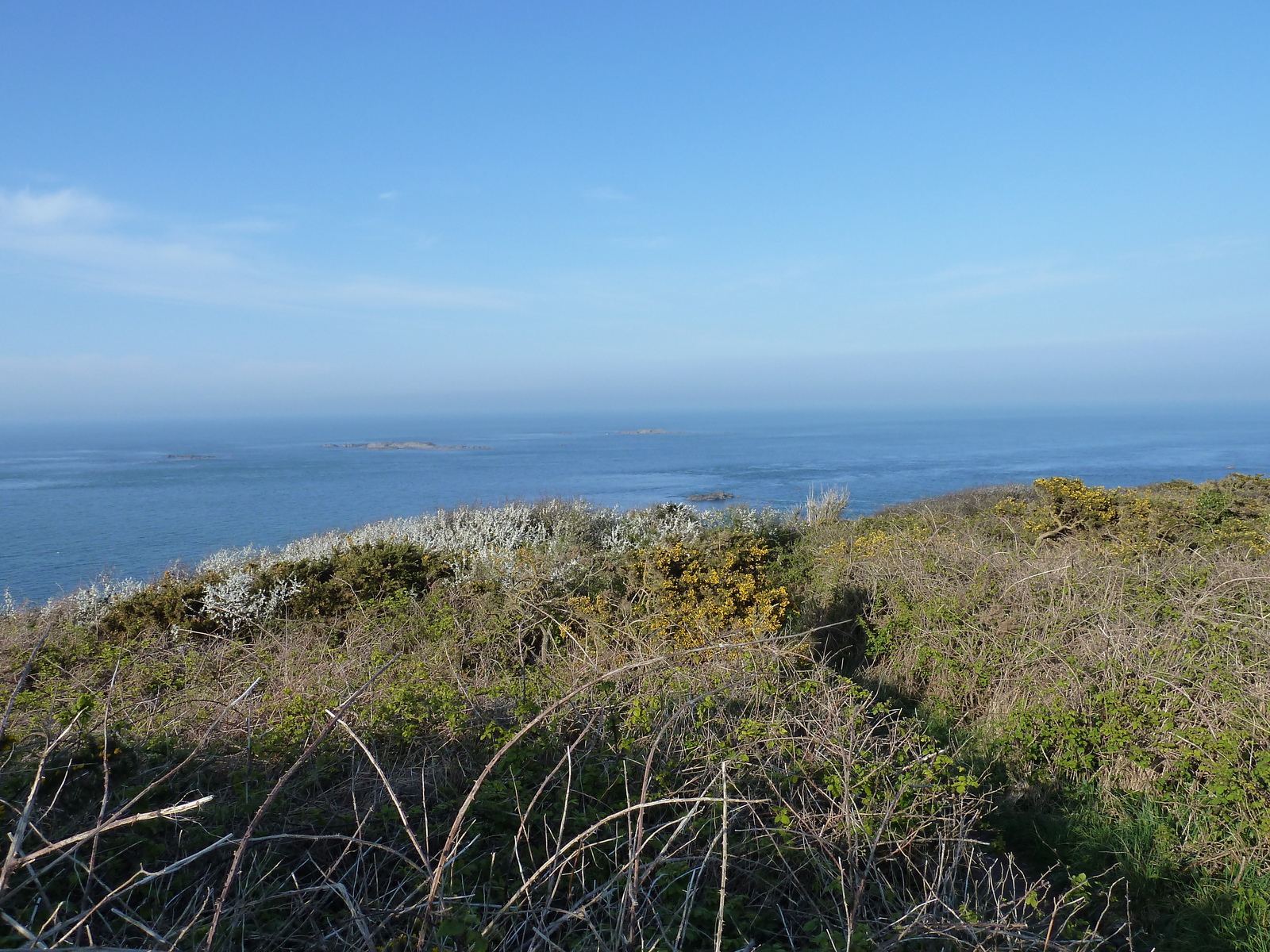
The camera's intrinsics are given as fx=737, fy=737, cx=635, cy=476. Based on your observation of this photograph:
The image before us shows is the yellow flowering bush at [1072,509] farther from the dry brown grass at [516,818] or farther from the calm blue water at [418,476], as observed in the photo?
the calm blue water at [418,476]

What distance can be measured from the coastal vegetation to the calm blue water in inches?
444

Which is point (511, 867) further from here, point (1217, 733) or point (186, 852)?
point (1217, 733)

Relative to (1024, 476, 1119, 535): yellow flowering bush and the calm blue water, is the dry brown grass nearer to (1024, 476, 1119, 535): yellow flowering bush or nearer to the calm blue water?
(1024, 476, 1119, 535): yellow flowering bush

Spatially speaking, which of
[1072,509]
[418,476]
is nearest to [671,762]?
[1072,509]

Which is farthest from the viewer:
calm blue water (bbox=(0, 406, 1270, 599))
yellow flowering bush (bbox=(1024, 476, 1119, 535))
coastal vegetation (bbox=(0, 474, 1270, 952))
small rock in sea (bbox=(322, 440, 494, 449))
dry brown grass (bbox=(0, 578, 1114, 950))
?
small rock in sea (bbox=(322, 440, 494, 449))

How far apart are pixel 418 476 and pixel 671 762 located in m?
39.3

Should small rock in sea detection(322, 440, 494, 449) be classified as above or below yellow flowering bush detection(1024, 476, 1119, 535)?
below

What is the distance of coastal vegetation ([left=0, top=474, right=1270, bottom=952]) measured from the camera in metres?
2.52

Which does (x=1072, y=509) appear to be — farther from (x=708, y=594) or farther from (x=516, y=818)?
(x=516, y=818)

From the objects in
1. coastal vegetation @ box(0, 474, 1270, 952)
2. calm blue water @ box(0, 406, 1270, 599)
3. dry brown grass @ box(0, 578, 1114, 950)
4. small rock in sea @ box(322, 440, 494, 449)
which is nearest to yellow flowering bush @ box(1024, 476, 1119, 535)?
coastal vegetation @ box(0, 474, 1270, 952)

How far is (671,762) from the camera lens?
3678 millimetres

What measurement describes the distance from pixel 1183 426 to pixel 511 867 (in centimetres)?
10728

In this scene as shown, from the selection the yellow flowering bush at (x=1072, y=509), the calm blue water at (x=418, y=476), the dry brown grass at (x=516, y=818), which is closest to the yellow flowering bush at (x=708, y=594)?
the dry brown grass at (x=516, y=818)

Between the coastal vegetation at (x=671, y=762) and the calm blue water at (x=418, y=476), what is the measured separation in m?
11.3
